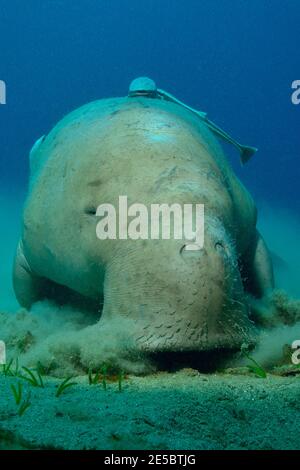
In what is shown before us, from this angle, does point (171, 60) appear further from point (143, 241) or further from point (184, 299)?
point (184, 299)

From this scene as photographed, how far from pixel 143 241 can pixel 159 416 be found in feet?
4.05

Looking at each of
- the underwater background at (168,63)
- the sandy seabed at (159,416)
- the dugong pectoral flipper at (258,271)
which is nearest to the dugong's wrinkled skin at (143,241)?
the dugong pectoral flipper at (258,271)

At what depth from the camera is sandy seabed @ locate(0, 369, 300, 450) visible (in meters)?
1.86

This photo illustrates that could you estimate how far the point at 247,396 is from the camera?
2410mm

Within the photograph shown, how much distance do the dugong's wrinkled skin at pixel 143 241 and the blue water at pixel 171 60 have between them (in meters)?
56.7

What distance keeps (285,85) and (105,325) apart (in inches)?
2595

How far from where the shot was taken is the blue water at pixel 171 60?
6188 cm

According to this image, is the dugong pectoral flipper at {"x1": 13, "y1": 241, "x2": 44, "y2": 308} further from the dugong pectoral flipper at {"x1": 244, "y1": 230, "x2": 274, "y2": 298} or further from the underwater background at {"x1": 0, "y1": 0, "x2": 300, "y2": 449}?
the underwater background at {"x1": 0, "y1": 0, "x2": 300, "y2": 449}

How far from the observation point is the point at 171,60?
64688 millimetres

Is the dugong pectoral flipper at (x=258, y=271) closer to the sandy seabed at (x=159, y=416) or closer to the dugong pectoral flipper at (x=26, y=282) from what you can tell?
the dugong pectoral flipper at (x=26, y=282)

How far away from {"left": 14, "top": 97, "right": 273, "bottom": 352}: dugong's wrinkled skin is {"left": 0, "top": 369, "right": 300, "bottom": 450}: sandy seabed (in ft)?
1.38

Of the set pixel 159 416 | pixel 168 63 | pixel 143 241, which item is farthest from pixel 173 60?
pixel 159 416

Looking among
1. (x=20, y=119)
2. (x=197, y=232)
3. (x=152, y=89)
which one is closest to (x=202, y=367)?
(x=197, y=232)
